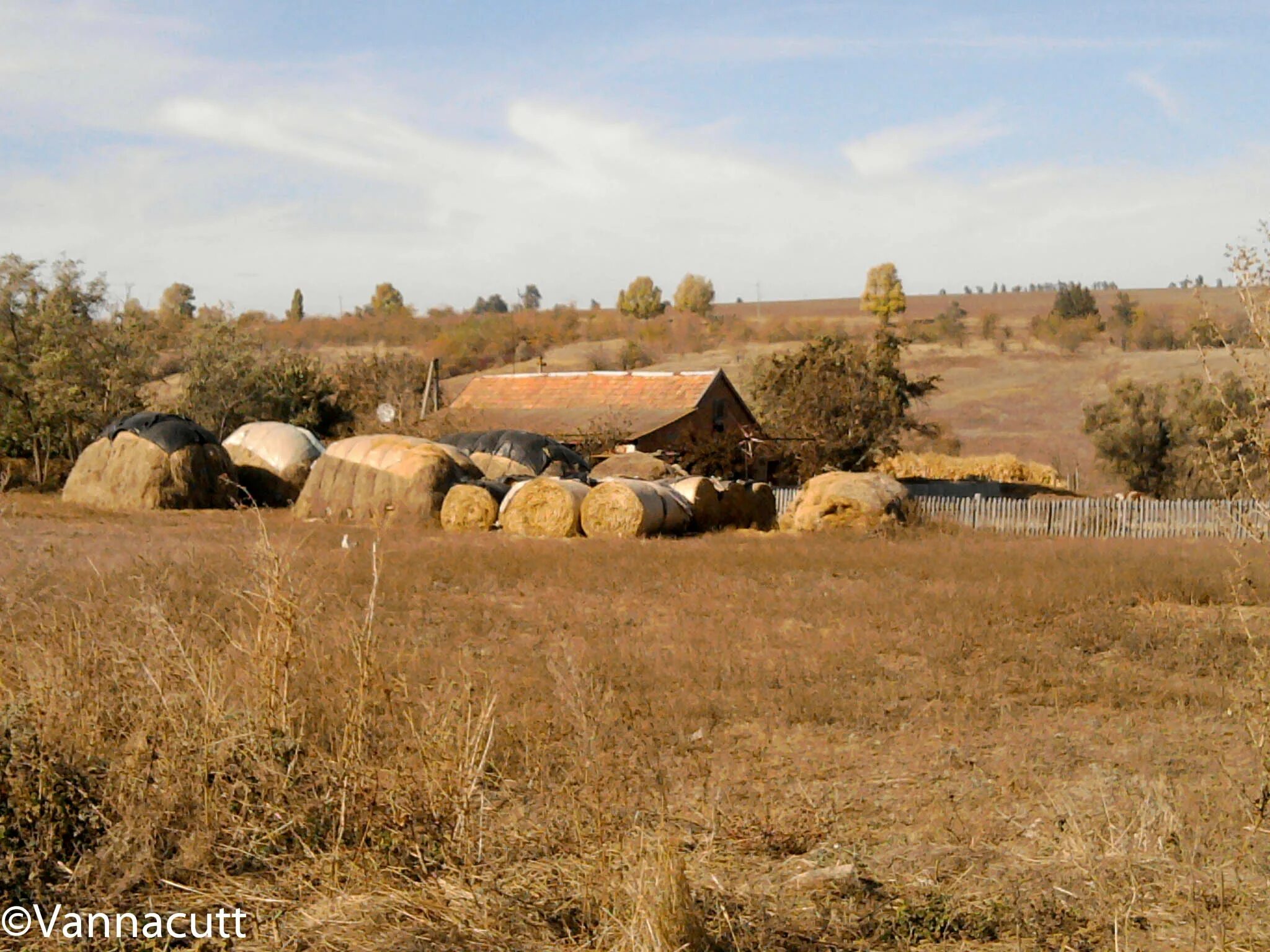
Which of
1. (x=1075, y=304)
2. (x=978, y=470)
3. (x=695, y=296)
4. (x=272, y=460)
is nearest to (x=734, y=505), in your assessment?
(x=272, y=460)

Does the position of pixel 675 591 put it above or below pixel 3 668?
below

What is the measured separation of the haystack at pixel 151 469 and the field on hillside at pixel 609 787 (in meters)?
15.9

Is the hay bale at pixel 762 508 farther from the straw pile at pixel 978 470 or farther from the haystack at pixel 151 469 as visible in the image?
the straw pile at pixel 978 470

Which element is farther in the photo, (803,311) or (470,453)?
(803,311)

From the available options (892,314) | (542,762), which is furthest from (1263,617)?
(892,314)

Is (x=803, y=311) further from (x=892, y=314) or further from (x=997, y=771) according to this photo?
(x=997, y=771)

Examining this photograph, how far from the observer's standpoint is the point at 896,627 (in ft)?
39.2

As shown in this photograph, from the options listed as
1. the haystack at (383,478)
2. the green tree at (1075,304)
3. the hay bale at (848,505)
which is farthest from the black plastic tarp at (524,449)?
the green tree at (1075,304)

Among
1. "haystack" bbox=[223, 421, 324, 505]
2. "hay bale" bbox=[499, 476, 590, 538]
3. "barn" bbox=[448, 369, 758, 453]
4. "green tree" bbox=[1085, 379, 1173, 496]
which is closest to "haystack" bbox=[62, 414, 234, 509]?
"haystack" bbox=[223, 421, 324, 505]

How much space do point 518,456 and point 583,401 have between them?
1236 cm

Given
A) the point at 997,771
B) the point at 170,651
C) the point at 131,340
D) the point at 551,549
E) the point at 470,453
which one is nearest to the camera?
the point at 170,651

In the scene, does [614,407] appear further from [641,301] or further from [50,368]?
[641,301]

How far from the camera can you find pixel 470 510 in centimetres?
2267

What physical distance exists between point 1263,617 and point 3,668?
11.5 meters
